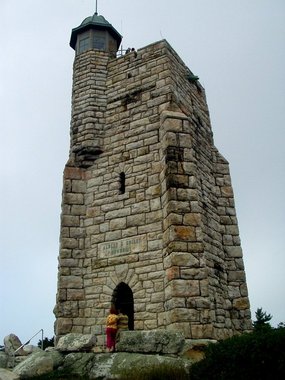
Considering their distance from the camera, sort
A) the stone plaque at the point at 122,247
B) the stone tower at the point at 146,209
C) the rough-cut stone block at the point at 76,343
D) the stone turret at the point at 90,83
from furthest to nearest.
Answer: the stone turret at the point at 90,83, the stone plaque at the point at 122,247, the stone tower at the point at 146,209, the rough-cut stone block at the point at 76,343

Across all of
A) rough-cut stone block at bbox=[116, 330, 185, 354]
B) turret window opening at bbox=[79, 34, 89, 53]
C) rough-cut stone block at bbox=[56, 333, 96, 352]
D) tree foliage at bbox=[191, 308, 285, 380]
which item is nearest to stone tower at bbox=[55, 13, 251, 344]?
turret window opening at bbox=[79, 34, 89, 53]

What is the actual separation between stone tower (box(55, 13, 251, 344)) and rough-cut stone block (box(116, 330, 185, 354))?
34.0 inches

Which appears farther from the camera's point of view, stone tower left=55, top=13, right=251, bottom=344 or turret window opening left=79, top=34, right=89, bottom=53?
turret window opening left=79, top=34, right=89, bottom=53

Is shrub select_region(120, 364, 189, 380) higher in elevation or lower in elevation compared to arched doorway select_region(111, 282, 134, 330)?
lower

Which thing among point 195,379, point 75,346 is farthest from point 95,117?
point 195,379

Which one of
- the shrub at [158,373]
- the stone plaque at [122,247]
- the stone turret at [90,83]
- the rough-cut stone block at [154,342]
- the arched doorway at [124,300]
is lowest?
the shrub at [158,373]

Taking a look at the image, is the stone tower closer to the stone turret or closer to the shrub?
the stone turret

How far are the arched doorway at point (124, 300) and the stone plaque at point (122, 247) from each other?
783 millimetres

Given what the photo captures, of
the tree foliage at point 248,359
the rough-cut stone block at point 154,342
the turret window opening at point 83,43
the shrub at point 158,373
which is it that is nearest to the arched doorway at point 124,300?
the rough-cut stone block at point 154,342

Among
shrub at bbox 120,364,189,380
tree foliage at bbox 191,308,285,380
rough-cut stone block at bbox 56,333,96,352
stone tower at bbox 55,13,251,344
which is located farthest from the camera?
stone tower at bbox 55,13,251,344

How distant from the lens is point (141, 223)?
1011 cm

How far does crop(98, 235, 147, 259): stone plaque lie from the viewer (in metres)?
9.93

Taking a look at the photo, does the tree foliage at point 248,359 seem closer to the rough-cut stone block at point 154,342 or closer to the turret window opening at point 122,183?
the rough-cut stone block at point 154,342

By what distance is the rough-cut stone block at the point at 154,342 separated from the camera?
7.29 m
